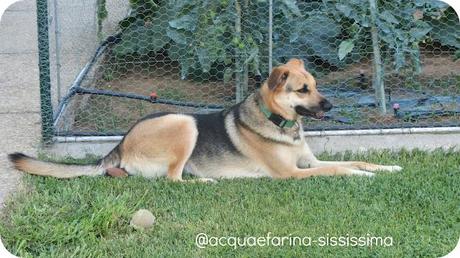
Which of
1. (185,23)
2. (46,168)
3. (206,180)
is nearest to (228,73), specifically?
(185,23)

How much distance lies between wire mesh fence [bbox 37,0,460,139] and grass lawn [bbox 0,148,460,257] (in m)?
1.17

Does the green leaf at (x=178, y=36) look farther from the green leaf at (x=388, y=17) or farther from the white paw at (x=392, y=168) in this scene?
the white paw at (x=392, y=168)

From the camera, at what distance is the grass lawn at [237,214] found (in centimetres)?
415

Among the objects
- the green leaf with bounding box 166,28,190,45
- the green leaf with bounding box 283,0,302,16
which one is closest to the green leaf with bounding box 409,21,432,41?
the green leaf with bounding box 283,0,302,16

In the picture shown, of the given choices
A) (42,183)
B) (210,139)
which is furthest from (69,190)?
(210,139)

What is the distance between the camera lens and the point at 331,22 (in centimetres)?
676

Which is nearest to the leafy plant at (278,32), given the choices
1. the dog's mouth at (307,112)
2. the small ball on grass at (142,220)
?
the dog's mouth at (307,112)

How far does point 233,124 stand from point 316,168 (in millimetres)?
678

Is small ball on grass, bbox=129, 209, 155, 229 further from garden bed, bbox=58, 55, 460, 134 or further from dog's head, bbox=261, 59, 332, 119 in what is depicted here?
garden bed, bbox=58, 55, 460, 134

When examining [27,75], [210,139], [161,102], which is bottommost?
[27,75]

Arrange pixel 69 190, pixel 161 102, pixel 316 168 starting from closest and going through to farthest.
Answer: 1. pixel 69 190
2. pixel 316 168
3. pixel 161 102

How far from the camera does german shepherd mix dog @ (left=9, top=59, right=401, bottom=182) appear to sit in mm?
5188

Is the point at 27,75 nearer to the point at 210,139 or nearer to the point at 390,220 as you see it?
the point at 210,139

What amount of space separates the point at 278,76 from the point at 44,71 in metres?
1.89
